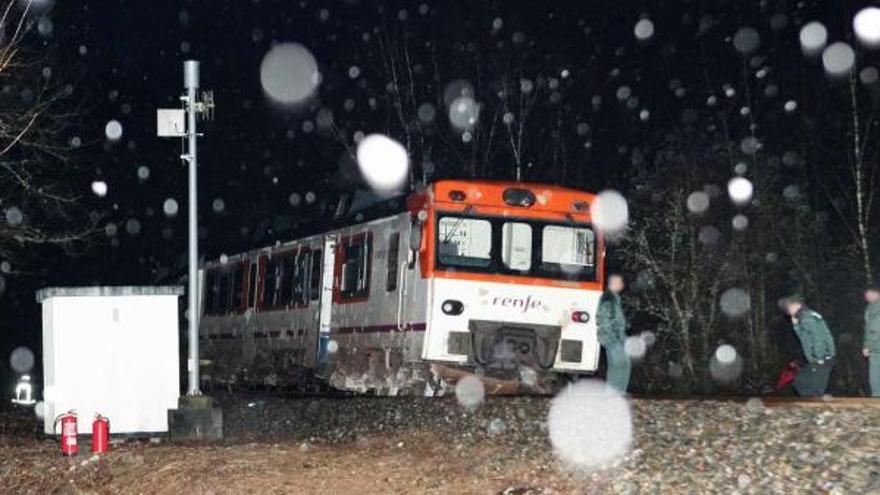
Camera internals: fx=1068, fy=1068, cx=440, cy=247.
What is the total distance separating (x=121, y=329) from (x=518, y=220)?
6.03 meters

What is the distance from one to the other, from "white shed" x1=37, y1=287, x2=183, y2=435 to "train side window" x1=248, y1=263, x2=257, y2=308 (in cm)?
935

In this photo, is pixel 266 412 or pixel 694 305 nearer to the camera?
pixel 266 412

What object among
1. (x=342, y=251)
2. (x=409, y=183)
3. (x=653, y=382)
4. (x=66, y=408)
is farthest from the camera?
(x=409, y=183)

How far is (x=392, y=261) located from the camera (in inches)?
678

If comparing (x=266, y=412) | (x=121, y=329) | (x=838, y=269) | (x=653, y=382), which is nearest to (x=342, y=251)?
(x=266, y=412)

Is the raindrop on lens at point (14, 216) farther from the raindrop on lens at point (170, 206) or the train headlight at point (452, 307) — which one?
the raindrop on lens at point (170, 206)

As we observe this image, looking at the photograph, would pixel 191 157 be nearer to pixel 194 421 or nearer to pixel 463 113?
pixel 194 421

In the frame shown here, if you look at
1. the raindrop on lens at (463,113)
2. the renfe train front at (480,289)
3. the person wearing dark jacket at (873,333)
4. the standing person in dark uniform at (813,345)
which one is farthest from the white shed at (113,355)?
the raindrop on lens at (463,113)

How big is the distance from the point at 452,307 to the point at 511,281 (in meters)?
1.02

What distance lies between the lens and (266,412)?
59.7ft

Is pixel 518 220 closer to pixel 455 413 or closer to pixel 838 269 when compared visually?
pixel 455 413

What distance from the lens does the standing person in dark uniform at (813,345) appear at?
12863 mm

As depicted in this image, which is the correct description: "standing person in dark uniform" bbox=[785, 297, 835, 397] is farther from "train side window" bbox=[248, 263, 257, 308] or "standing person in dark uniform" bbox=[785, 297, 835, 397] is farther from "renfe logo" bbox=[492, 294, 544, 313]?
"train side window" bbox=[248, 263, 257, 308]

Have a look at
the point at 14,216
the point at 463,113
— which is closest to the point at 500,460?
the point at 14,216
